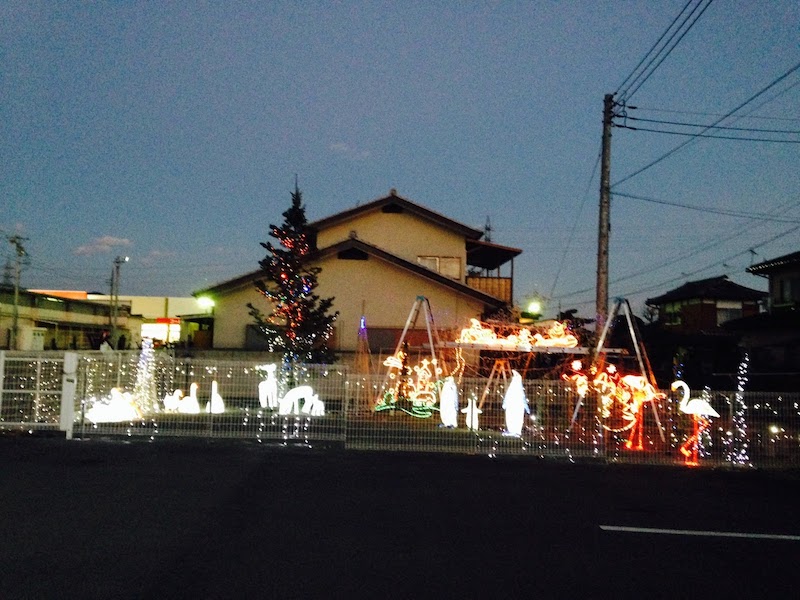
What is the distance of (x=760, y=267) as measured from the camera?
28.2m

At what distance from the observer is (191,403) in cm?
1172

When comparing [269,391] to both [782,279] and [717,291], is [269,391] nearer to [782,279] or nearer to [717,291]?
[782,279]

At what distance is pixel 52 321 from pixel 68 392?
39.3 m

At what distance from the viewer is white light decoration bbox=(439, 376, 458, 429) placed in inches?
467

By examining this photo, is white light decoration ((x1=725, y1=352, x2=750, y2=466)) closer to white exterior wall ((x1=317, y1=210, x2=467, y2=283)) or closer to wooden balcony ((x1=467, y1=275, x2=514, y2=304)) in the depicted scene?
white exterior wall ((x1=317, y1=210, x2=467, y2=283))

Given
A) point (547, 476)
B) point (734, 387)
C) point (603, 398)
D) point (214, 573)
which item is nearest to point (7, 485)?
point (214, 573)

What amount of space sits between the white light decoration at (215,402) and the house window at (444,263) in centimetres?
1311

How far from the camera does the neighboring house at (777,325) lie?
25.7 m

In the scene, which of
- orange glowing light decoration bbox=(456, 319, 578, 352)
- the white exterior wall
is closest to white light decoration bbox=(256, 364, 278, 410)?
orange glowing light decoration bbox=(456, 319, 578, 352)

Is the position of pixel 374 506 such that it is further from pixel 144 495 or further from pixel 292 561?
pixel 144 495

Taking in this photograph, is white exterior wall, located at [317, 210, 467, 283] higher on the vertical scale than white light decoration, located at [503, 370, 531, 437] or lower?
higher

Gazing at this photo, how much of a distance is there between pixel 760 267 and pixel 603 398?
2074 cm

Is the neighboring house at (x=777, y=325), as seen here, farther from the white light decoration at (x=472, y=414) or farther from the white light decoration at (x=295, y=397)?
the white light decoration at (x=295, y=397)

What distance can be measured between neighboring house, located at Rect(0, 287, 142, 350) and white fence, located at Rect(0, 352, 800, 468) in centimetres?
2548
